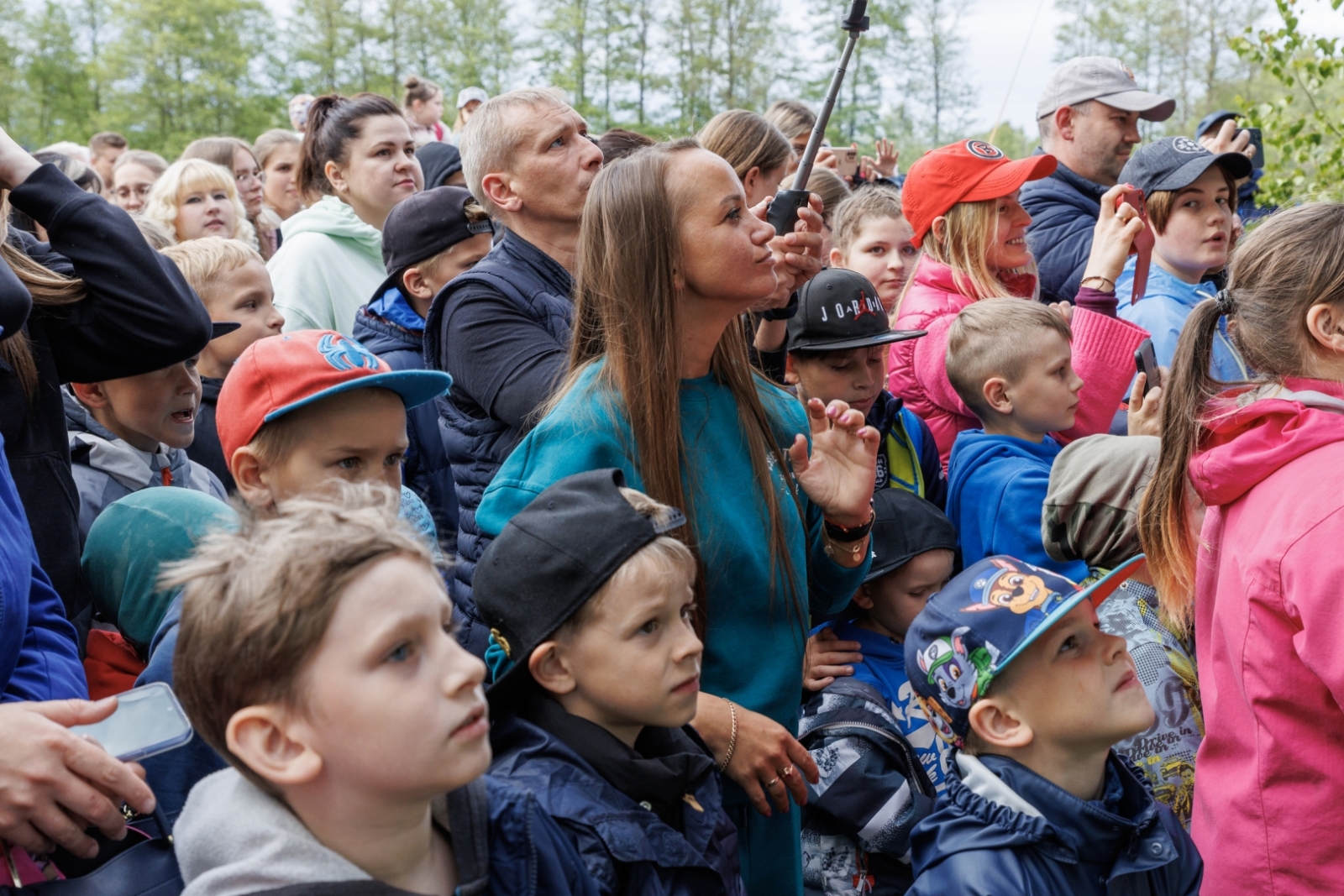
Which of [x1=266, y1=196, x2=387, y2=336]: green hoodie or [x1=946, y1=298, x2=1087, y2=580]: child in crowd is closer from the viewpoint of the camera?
[x1=946, y1=298, x2=1087, y2=580]: child in crowd

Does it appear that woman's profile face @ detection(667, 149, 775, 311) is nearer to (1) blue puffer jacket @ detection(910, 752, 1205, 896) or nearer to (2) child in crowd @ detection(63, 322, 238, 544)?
(1) blue puffer jacket @ detection(910, 752, 1205, 896)

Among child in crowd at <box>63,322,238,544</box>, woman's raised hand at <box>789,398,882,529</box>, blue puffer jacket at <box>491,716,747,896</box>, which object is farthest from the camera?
child in crowd at <box>63,322,238,544</box>

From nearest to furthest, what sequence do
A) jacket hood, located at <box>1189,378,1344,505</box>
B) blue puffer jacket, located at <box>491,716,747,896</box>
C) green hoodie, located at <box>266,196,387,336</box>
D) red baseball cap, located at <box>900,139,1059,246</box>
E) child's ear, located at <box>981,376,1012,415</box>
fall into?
1. blue puffer jacket, located at <box>491,716,747,896</box>
2. jacket hood, located at <box>1189,378,1344,505</box>
3. child's ear, located at <box>981,376,1012,415</box>
4. red baseball cap, located at <box>900,139,1059,246</box>
5. green hoodie, located at <box>266,196,387,336</box>

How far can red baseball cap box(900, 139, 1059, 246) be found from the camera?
14.7 ft

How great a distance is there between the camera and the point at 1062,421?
3.87 metres

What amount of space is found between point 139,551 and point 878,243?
3.48 metres

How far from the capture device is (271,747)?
60.9 inches

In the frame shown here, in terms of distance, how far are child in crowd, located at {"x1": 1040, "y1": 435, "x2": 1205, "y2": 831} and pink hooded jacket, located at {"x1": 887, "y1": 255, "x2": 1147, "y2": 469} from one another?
655 millimetres

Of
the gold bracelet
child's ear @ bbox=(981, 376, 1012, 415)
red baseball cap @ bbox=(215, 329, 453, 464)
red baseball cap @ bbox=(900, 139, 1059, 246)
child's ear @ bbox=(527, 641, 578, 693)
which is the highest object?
red baseball cap @ bbox=(900, 139, 1059, 246)

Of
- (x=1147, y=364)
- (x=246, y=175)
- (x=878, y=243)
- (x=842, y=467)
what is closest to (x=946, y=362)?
(x=1147, y=364)

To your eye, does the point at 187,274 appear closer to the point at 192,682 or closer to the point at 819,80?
the point at 192,682

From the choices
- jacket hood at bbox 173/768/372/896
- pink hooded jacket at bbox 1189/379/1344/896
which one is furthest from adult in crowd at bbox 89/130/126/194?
pink hooded jacket at bbox 1189/379/1344/896

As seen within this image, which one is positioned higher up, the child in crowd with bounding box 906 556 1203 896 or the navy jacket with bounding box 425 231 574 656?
the navy jacket with bounding box 425 231 574 656

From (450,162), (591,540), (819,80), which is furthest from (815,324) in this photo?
(819,80)
